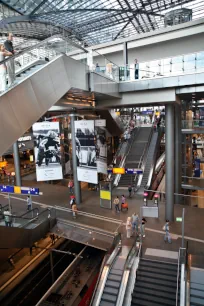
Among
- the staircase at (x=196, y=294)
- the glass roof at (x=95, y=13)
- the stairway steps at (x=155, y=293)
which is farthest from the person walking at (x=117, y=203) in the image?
the glass roof at (x=95, y=13)

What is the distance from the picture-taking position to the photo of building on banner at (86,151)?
46.0 feet

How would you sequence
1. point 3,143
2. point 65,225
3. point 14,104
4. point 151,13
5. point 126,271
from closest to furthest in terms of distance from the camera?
point 3,143 → point 14,104 → point 126,271 → point 65,225 → point 151,13

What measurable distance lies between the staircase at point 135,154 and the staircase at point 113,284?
1065 centimetres

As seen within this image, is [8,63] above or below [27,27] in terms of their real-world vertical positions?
below

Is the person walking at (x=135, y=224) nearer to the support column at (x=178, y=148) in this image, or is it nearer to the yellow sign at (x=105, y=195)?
the yellow sign at (x=105, y=195)

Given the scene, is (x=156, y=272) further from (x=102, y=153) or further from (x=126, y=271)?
(x=102, y=153)

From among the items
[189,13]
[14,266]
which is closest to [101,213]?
[14,266]

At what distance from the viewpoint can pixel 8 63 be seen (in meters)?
6.00

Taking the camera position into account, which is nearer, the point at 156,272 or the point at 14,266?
the point at 156,272

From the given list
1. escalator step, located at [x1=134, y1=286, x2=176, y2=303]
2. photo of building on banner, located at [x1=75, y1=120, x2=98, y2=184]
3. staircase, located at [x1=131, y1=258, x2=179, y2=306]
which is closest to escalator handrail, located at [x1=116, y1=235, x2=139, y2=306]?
staircase, located at [x1=131, y1=258, x2=179, y2=306]

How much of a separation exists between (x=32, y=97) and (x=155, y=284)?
314 inches

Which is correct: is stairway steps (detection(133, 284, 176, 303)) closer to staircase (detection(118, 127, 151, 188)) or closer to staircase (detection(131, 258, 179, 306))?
staircase (detection(131, 258, 179, 306))

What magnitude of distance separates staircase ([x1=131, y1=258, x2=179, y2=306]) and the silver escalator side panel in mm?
7200

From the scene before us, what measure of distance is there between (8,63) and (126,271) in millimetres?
8062
